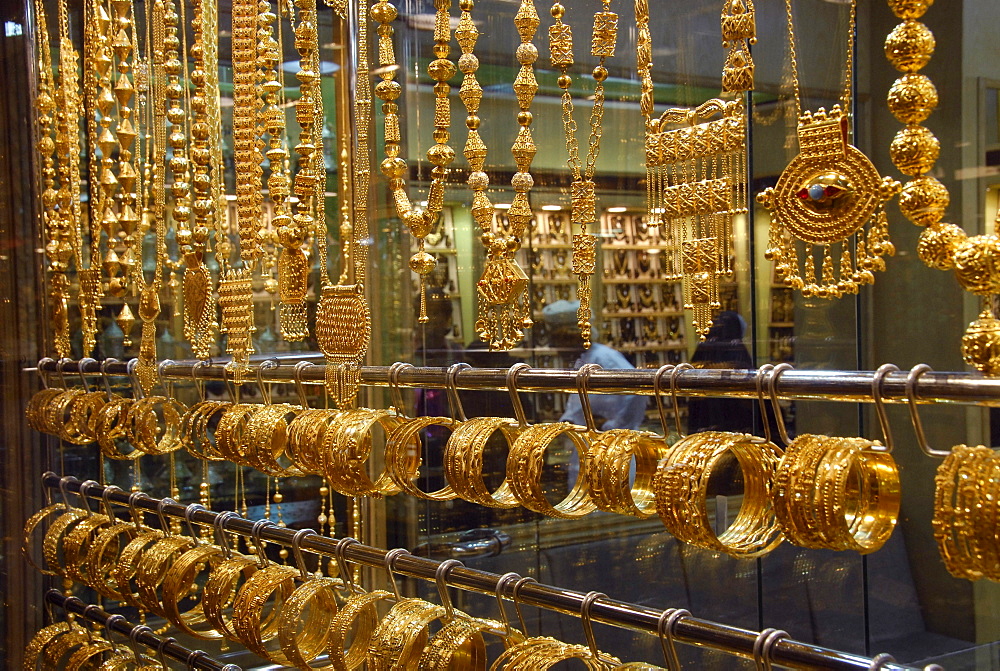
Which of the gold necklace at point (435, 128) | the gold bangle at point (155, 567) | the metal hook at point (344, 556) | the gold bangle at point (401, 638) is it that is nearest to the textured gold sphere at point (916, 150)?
the gold necklace at point (435, 128)

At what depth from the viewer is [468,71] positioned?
1490 mm

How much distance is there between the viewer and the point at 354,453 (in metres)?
1.55

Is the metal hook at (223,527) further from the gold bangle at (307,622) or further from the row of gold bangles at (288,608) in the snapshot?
the gold bangle at (307,622)

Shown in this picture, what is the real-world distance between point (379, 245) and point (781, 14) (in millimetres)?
1183

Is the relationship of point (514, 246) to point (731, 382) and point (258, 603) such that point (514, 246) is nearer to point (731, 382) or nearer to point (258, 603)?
point (731, 382)

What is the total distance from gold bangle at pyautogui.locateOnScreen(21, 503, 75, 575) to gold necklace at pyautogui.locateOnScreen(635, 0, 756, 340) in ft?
5.29

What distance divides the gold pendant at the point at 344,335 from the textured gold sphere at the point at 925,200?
0.86 m

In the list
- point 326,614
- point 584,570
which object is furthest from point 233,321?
point 584,570

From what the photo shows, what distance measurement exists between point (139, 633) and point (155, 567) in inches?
9.1

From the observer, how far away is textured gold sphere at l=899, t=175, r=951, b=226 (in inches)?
38.6

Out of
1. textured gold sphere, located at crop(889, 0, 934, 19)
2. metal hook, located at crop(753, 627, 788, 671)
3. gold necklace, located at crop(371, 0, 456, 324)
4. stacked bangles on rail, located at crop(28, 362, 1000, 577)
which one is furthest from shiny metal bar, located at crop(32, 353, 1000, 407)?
textured gold sphere, located at crop(889, 0, 934, 19)

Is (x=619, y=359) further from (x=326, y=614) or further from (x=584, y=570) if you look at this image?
(x=326, y=614)

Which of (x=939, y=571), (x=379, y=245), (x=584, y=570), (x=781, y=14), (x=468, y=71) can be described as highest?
(x=781, y=14)

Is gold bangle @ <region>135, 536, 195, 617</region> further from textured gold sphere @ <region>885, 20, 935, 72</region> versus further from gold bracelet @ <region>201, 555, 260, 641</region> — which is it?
textured gold sphere @ <region>885, 20, 935, 72</region>
